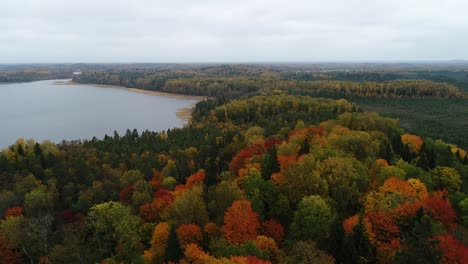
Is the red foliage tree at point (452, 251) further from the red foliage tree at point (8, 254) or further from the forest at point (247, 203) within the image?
the red foliage tree at point (8, 254)

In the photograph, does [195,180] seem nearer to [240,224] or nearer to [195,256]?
[240,224]

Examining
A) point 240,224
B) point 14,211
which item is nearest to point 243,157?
point 240,224

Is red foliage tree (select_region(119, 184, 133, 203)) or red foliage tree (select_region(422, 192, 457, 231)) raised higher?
red foliage tree (select_region(422, 192, 457, 231))

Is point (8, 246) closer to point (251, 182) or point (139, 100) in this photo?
point (251, 182)

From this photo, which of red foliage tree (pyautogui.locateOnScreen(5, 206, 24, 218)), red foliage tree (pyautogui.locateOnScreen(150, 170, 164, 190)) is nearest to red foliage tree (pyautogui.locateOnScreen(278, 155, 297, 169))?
red foliage tree (pyautogui.locateOnScreen(150, 170, 164, 190))

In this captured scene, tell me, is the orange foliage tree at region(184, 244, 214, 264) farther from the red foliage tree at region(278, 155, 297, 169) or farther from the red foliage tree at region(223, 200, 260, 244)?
the red foliage tree at region(278, 155, 297, 169)

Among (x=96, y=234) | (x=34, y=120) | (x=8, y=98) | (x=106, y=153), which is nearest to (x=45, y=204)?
(x=96, y=234)
